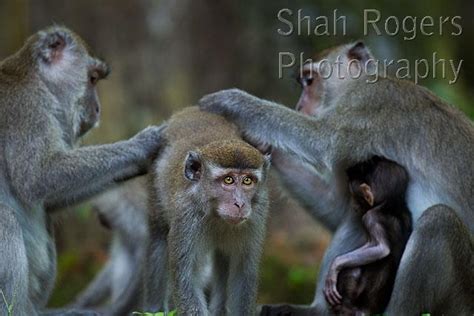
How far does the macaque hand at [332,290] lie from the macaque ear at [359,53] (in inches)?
83.9

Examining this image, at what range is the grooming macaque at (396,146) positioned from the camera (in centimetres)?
816

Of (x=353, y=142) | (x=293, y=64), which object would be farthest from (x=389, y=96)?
(x=293, y=64)

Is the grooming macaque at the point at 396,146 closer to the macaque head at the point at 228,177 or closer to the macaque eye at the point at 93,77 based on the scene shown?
the macaque eye at the point at 93,77

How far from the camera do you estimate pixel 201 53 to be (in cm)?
1427

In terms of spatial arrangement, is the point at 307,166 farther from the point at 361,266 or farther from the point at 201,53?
the point at 201,53

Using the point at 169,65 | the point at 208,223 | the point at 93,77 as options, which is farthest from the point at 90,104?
the point at 169,65

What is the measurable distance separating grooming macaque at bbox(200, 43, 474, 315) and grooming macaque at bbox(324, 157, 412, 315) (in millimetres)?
129

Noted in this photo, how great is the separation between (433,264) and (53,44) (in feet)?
11.9

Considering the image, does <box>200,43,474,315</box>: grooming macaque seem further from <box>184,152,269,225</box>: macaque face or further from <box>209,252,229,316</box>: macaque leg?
<box>184,152,269,225</box>: macaque face

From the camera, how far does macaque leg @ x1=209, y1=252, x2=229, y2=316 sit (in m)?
8.27

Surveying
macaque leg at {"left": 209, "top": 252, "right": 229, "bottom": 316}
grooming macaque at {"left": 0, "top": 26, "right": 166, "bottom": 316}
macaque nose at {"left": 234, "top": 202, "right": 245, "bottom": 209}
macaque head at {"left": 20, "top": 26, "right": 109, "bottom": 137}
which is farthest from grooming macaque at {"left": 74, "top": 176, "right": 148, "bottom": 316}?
macaque nose at {"left": 234, "top": 202, "right": 245, "bottom": 209}

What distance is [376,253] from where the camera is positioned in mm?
8516

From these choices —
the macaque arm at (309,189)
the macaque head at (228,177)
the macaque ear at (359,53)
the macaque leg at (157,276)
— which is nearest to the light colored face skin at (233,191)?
the macaque head at (228,177)

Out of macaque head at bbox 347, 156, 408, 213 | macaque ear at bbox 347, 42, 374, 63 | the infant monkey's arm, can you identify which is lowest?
the infant monkey's arm
